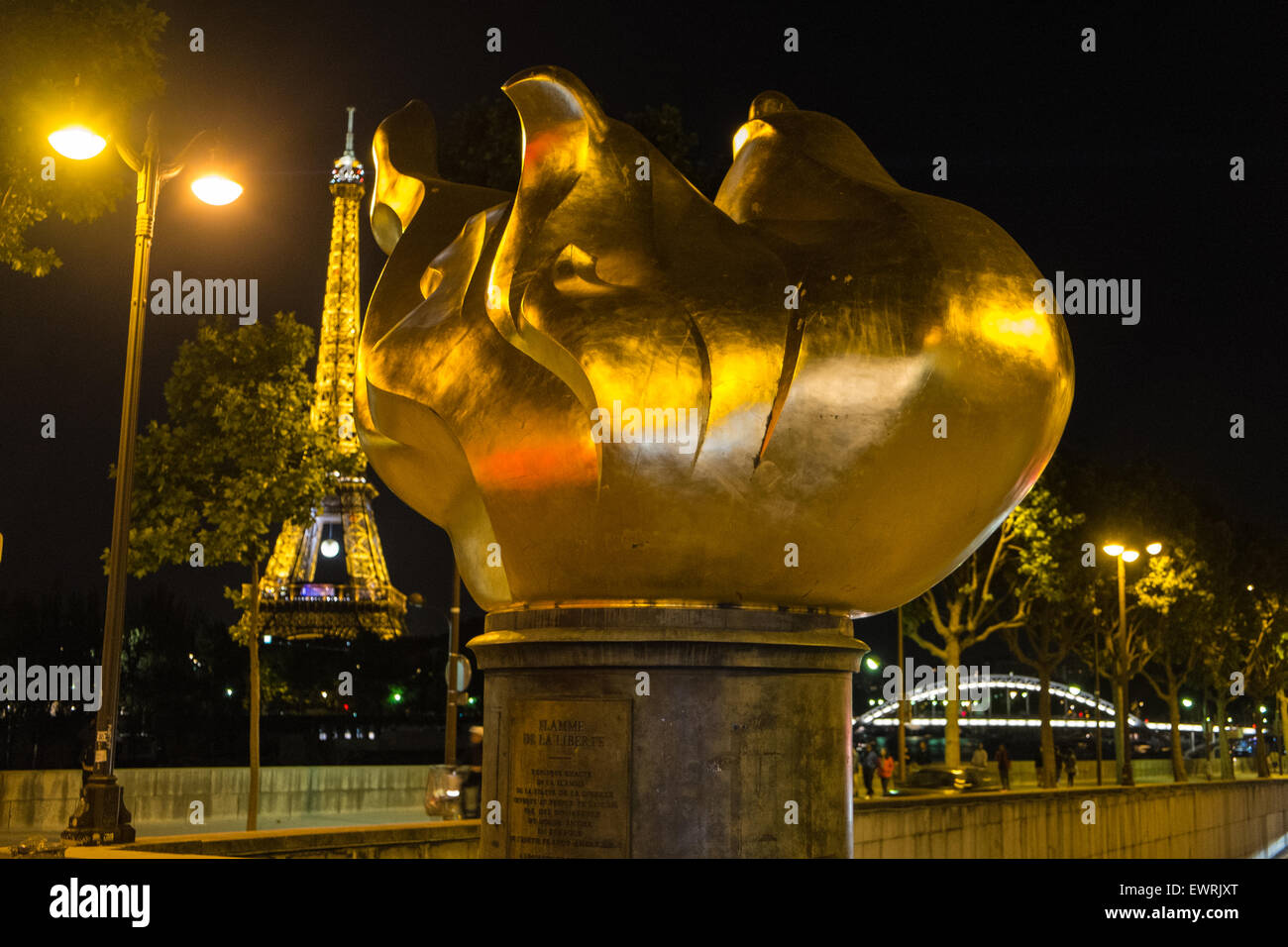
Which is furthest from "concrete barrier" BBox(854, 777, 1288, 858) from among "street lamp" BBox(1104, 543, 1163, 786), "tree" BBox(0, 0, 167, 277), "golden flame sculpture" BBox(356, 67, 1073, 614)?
"tree" BBox(0, 0, 167, 277)

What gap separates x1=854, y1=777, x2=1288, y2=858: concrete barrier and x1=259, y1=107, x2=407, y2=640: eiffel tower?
53.8 meters

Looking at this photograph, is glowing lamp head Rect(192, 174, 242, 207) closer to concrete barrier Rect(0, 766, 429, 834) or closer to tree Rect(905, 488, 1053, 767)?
concrete barrier Rect(0, 766, 429, 834)

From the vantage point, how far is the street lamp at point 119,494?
43.1 ft

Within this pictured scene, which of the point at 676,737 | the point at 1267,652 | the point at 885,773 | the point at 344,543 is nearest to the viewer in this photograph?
the point at 676,737

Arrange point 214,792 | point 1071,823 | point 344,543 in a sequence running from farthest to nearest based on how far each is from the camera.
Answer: point 344,543 < point 1071,823 < point 214,792

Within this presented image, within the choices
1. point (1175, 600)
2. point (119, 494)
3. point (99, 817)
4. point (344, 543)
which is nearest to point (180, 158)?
point (119, 494)

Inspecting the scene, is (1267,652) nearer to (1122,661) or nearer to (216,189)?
(1122,661)

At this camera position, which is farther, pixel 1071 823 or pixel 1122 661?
pixel 1122 661

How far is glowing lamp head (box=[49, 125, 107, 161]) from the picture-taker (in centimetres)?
1298

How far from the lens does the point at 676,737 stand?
324 inches

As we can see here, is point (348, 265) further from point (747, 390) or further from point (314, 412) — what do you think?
point (747, 390)

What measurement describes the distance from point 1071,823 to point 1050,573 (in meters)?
12.2

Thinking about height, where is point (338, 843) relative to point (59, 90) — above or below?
below
